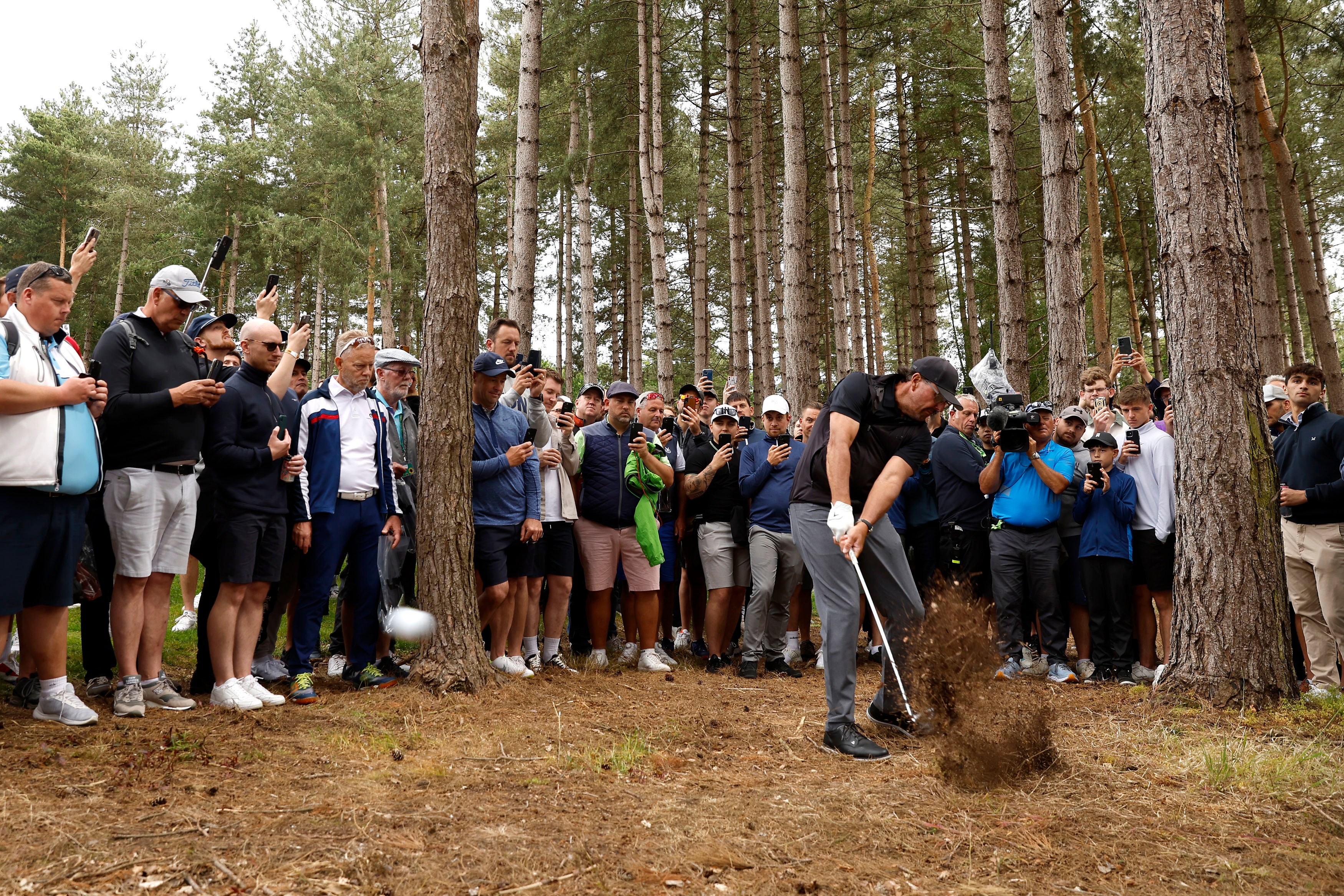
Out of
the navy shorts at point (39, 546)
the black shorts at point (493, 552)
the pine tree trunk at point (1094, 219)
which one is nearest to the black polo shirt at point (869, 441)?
the black shorts at point (493, 552)

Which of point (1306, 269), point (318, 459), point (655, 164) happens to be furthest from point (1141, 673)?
point (655, 164)

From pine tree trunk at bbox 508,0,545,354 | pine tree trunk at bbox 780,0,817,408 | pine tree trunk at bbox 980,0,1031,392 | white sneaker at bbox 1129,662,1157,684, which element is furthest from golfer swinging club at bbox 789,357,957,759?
pine tree trunk at bbox 780,0,817,408

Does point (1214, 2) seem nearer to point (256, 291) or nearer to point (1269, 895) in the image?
point (1269, 895)

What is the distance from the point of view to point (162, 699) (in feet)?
17.2

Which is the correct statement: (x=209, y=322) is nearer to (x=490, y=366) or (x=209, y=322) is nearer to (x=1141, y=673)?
(x=490, y=366)

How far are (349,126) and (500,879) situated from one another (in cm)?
2539

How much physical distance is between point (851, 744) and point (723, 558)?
3219 mm

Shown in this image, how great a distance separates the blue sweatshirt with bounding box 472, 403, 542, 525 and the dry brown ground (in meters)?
1.56

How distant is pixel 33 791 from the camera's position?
A: 12.0ft

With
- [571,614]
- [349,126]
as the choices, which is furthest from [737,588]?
[349,126]

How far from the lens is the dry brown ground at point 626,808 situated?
10.2ft

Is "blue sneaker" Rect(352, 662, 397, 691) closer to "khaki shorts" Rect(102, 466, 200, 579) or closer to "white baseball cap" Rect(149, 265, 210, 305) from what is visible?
"khaki shorts" Rect(102, 466, 200, 579)

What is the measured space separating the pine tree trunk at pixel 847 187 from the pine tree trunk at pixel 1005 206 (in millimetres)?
6603

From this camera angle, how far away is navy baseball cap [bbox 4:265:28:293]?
4902 millimetres
